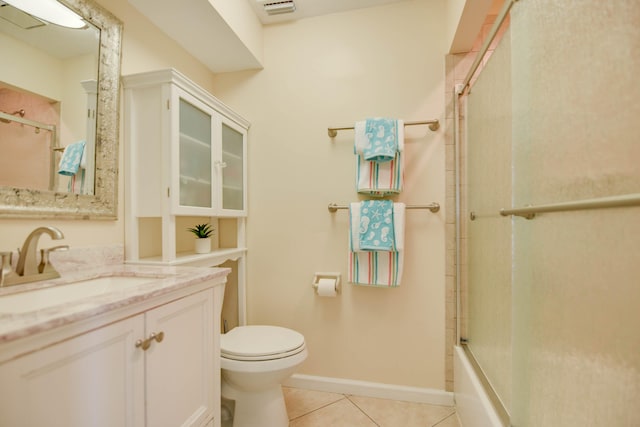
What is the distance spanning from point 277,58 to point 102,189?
131 cm

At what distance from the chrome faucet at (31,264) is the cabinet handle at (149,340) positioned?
0.41 metres

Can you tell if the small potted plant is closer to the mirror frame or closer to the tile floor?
the mirror frame

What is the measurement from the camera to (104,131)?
1243mm

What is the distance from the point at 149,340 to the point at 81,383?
0.59 feet

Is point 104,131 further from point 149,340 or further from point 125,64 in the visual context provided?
point 149,340

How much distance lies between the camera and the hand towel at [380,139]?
158 centimetres

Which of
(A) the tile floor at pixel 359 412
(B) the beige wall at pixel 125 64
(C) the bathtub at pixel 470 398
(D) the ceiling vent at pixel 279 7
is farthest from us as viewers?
(D) the ceiling vent at pixel 279 7

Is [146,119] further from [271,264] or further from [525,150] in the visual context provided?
[525,150]

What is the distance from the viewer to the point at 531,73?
36.1 inches

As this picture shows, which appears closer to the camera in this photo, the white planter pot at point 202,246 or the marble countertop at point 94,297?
the marble countertop at point 94,297

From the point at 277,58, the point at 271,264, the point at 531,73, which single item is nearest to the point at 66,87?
the point at 277,58

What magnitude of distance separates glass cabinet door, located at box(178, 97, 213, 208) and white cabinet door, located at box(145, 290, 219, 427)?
0.54m

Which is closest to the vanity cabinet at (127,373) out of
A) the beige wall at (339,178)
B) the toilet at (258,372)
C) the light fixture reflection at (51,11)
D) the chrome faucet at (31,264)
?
the toilet at (258,372)

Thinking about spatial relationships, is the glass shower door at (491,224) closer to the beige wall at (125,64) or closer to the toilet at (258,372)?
the toilet at (258,372)
